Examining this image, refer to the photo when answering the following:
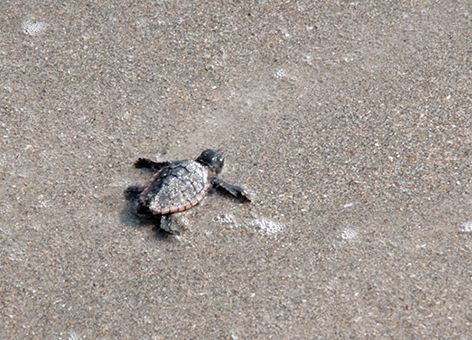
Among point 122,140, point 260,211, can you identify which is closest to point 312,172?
A: point 260,211

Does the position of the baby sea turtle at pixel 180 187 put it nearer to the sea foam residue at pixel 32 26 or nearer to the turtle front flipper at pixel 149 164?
the turtle front flipper at pixel 149 164

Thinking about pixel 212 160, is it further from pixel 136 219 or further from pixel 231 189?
pixel 136 219

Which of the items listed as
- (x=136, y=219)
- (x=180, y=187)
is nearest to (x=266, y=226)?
(x=180, y=187)

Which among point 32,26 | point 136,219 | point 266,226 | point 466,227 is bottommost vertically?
point 136,219

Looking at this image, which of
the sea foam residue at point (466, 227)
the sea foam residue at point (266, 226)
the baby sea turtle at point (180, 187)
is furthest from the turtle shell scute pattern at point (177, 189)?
the sea foam residue at point (466, 227)

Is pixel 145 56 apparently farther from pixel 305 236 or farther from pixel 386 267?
pixel 386 267

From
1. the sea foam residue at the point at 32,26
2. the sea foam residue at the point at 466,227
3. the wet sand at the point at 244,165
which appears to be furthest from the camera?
the sea foam residue at the point at 32,26
